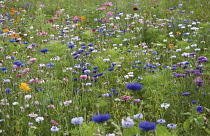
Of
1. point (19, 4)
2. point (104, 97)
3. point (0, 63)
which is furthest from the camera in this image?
point (19, 4)

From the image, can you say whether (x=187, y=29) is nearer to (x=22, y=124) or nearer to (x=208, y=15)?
(x=208, y=15)

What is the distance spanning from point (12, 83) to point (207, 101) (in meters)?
2.15

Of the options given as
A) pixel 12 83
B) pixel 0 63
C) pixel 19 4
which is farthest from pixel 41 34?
pixel 19 4

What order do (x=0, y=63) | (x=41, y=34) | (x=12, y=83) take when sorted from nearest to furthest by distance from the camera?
(x=12, y=83) < (x=0, y=63) < (x=41, y=34)

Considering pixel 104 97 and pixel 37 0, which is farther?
pixel 37 0

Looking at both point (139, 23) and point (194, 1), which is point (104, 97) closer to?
point (139, 23)

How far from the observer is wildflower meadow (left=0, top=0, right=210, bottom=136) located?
2.11 metres

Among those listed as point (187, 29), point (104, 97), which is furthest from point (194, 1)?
point (104, 97)

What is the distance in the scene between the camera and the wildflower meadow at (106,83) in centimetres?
211

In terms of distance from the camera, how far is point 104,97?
102 inches

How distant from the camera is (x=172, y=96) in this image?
2705 millimetres

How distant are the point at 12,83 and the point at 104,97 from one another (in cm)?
122

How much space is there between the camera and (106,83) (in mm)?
2928

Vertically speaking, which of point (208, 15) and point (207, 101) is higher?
point (208, 15)
